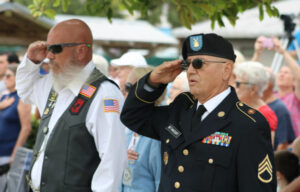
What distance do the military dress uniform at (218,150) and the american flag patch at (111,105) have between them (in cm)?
32

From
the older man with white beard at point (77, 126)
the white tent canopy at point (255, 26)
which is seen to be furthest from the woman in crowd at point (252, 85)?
the white tent canopy at point (255, 26)

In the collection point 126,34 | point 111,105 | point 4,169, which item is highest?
point 111,105

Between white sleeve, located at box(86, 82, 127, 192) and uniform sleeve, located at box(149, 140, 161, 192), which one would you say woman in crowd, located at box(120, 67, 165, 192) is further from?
white sleeve, located at box(86, 82, 127, 192)

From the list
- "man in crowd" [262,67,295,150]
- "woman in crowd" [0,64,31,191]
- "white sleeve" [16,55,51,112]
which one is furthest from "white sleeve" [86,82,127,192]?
"woman in crowd" [0,64,31,191]

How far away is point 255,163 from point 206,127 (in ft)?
1.07

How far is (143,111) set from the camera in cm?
264

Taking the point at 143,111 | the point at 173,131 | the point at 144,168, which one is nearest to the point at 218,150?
the point at 173,131

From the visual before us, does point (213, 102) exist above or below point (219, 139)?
above

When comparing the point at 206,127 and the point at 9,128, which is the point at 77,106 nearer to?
the point at 206,127

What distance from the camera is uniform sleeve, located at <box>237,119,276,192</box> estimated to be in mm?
2197

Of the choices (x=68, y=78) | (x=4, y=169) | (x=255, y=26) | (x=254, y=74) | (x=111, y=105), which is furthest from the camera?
(x=255, y=26)

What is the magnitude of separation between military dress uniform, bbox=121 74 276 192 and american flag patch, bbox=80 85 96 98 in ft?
1.48

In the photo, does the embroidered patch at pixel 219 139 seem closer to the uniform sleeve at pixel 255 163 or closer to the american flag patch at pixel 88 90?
the uniform sleeve at pixel 255 163

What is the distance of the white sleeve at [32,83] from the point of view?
10.9ft
